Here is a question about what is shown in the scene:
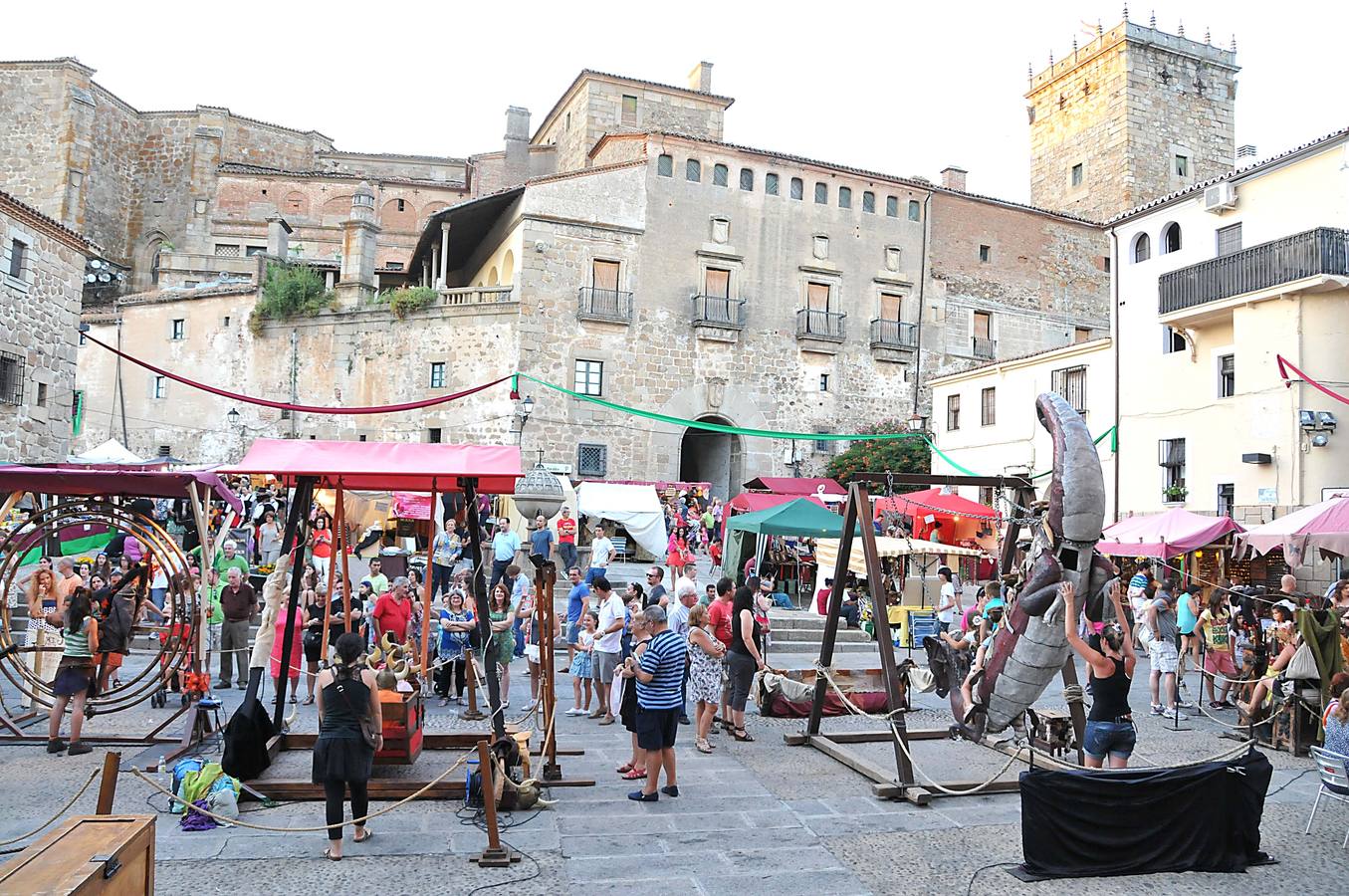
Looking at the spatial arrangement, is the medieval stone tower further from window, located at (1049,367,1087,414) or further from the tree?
window, located at (1049,367,1087,414)

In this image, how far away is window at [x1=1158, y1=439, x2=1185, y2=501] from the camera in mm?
22562

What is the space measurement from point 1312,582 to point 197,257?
1654 inches

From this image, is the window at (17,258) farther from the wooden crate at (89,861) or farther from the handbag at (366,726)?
the wooden crate at (89,861)

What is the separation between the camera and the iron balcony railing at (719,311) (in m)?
34.1

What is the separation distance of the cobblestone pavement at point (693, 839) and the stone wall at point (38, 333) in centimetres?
1465

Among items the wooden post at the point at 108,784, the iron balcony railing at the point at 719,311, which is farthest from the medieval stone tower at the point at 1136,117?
the wooden post at the point at 108,784

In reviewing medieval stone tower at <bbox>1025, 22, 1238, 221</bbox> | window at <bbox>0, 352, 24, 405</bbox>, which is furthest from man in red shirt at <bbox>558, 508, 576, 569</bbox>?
medieval stone tower at <bbox>1025, 22, 1238, 221</bbox>

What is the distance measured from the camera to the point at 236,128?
50.7 m

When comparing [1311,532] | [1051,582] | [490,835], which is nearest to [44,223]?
[490,835]

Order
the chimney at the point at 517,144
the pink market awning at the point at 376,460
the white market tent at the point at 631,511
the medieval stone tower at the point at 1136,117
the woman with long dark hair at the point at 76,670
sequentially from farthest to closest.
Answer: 1. the chimney at the point at 517,144
2. the medieval stone tower at the point at 1136,117
3. the white market tent at the point at 631,511
4. the woman with long dark hair at the point at 76,670
5. the pink market awning at the point at 376,460

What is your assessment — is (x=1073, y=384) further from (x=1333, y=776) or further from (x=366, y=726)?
(x=366, y=726)

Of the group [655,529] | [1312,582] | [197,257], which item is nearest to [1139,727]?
[1312,582]

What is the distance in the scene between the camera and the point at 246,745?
24.5 feet

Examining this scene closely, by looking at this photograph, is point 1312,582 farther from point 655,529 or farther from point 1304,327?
point 655,529
